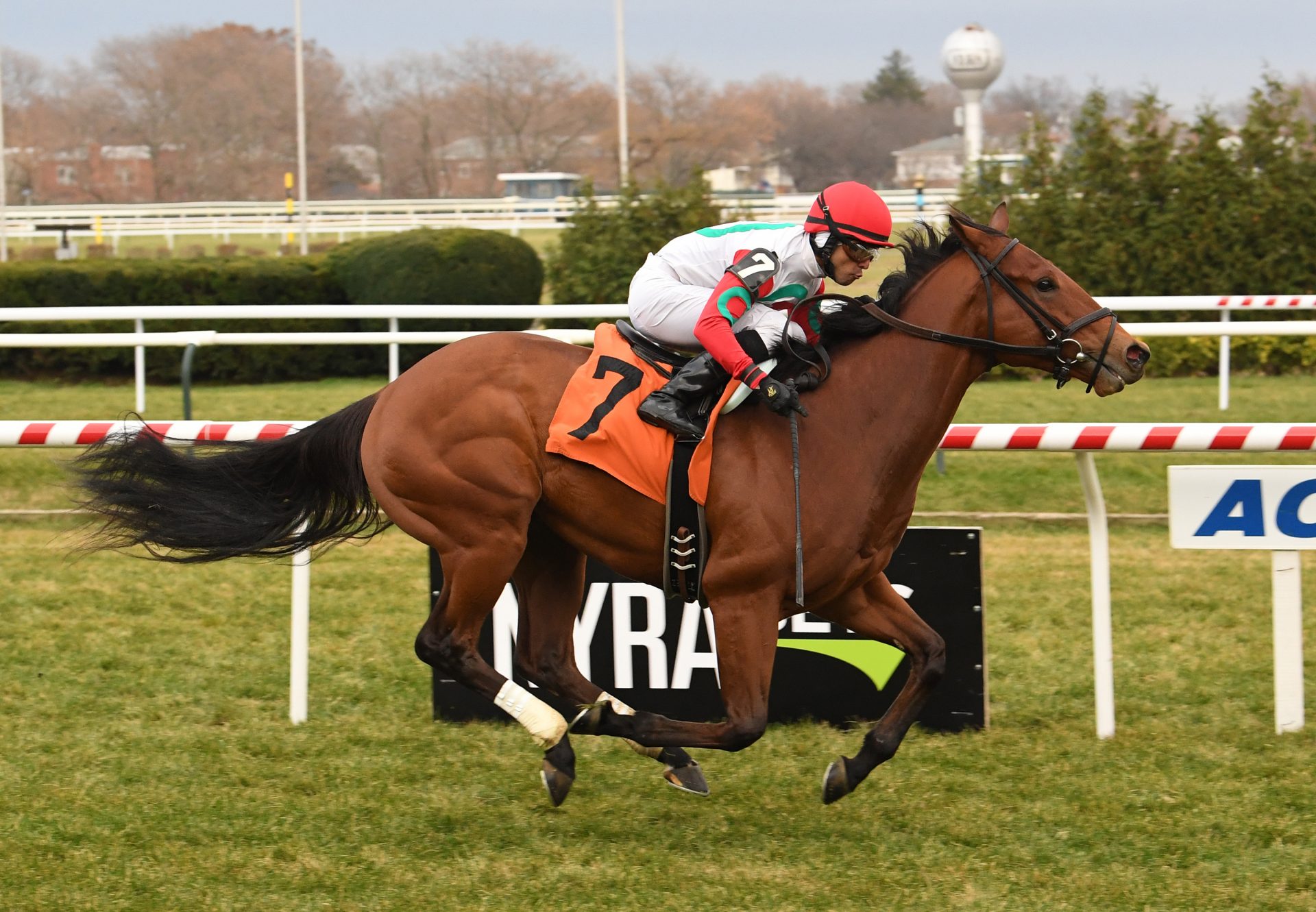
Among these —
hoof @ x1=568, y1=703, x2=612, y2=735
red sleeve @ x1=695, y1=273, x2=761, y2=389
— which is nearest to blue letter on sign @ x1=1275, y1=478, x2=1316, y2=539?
red sleeve @ x1=695, y1=273, x2=761, y2=389

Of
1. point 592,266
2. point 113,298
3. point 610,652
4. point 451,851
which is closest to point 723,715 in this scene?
point 610,652

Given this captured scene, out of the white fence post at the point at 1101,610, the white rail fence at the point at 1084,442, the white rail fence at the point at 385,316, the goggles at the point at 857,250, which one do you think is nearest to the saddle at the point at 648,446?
the goggles at the point at 857,250

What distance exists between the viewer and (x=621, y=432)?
146 inches

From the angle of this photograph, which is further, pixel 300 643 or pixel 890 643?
pixel 300 643

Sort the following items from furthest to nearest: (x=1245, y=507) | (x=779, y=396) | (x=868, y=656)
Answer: (x=868, y=656)
(x=1245, y=507)
(x=779, y=396)

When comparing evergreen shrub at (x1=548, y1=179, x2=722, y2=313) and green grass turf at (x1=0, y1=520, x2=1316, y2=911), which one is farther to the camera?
evergreen shrub at (x1=548, y1=179, x2=722, y2=313)

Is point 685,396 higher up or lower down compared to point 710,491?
higher up

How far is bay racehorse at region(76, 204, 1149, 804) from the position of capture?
3.60 meters

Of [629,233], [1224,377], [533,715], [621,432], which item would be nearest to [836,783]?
[533,715]

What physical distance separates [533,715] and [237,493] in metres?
1.11

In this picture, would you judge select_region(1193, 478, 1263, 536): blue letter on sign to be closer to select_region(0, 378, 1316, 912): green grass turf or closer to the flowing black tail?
select_region(0, 378, 1316, 912): green grass turf

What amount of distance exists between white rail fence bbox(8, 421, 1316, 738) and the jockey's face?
2.60 feet


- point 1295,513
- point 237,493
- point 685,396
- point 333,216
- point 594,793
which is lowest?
point 594,793

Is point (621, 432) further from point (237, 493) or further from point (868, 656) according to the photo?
point (868, 656)
